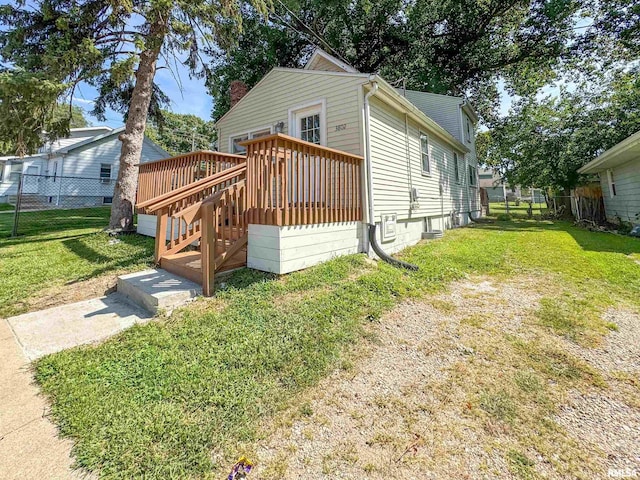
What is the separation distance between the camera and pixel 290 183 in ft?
13.6

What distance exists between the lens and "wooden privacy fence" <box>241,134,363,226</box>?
3.92 metres

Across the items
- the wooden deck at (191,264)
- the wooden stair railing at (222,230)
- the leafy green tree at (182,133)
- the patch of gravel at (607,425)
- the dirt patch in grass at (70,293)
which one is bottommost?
the patch of gravel at (607,425)

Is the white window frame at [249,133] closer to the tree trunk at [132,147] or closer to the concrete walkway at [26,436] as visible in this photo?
the tree trunk at [132,147]

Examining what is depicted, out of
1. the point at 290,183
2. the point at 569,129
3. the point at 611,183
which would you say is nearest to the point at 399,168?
the point at 290,183

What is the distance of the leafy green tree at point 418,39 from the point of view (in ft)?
46.8

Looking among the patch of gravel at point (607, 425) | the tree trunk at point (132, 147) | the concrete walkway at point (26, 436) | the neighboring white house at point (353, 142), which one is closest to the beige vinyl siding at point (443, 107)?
the neighboring white house at point (353, 142)

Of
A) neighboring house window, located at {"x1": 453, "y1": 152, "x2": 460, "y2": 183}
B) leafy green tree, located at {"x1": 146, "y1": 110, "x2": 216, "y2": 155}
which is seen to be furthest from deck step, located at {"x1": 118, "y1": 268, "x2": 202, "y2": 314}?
leafy green tree, located at {"x1": 146, "y1": 110, "x2": 216, "y2": 155}

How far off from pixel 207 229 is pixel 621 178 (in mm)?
14534

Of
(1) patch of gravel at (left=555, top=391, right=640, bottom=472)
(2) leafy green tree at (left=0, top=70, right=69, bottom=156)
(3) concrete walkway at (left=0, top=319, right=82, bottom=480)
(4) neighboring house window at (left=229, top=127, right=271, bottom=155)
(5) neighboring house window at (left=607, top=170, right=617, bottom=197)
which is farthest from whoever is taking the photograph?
(5) neighboring house window at (left=607, top=170, right=617, bottom=197)

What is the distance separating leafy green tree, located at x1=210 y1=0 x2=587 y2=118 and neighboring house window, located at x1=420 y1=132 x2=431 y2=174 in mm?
8820

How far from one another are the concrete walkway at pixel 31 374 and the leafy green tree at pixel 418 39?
1325 centimetres

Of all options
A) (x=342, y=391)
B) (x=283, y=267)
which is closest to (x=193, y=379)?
(x=342, y=391)

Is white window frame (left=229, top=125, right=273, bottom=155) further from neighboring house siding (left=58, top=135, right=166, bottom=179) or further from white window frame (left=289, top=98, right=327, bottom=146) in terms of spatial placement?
neighboring house siding (left=58, top=135, right=166, bottom=179)

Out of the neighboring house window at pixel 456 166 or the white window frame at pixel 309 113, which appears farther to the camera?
the neighboring house window at pixel 456 166
